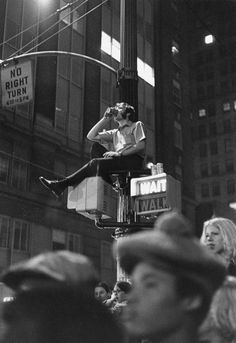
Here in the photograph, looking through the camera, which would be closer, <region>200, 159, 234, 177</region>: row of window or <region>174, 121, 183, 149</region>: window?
<region>174, 121, 183, 149</region>: window

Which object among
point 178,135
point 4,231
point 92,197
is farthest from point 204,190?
point 92,197

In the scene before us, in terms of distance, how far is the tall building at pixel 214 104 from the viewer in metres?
70.4

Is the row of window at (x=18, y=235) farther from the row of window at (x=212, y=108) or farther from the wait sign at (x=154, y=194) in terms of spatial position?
the row of window at (x=212, y=108)

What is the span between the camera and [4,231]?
22.6m

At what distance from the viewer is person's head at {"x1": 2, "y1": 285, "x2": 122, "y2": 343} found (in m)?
1.27

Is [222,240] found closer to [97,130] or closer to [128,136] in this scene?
[128,136]

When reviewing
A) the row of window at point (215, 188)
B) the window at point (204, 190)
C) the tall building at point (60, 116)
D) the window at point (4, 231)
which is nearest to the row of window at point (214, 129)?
the window at point (204, 190)

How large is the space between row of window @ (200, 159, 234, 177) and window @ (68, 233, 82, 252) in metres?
47.1

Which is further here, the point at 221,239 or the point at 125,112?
the point at 125,112

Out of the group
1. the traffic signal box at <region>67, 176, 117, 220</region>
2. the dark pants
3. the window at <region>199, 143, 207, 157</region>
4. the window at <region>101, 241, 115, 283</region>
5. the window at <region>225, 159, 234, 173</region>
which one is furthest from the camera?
the window at <region>199, 143, 207, 157</region>

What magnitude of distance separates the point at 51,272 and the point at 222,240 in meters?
1.56

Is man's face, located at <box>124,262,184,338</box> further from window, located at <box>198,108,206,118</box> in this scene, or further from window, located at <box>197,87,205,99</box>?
window, located at <box>197,87,205,99</box>

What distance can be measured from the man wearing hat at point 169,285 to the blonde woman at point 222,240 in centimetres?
135

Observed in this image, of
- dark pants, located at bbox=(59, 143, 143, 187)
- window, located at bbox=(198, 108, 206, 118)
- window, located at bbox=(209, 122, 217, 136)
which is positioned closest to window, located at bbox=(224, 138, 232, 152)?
window, located at bbox=(209, 122, 217, 136)
